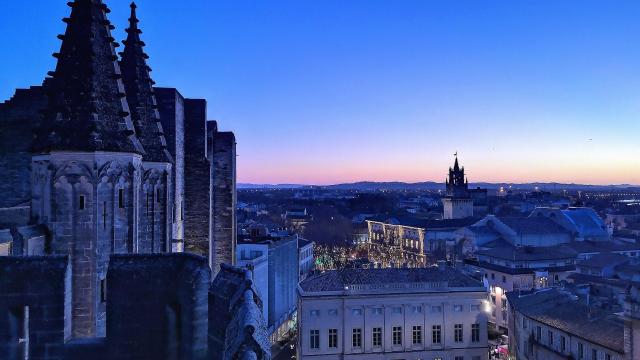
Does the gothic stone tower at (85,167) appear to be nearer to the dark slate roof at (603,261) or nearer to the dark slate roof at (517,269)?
the dark slate roof at (517,269)

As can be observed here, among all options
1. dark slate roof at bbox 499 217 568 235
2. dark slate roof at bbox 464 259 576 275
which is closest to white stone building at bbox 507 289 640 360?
dark slate roof at bbox 464 259 576 275

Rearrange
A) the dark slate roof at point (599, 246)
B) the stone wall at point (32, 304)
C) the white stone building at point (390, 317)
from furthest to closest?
the dark slate roof at point (599, 246), the white stone building at point (390, 317), the stone wall at point (32, 304)

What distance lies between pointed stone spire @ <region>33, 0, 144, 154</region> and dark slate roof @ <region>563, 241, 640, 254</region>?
8602cm

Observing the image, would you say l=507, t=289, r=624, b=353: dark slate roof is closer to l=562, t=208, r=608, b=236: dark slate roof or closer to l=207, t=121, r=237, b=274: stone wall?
l=207, t=121, r=237, b=274: stone wall

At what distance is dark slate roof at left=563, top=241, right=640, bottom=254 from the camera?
87812 millimetres

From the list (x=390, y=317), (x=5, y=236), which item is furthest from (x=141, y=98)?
(x=390, y=317)

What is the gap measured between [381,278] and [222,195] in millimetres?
21563

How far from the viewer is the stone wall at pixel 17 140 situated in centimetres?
1692

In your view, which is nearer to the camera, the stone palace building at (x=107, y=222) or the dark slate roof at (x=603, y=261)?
the stone palace building at (x=107, y=222)

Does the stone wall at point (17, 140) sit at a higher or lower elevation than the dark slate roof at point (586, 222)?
higher

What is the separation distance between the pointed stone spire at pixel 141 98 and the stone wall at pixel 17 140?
2.78m

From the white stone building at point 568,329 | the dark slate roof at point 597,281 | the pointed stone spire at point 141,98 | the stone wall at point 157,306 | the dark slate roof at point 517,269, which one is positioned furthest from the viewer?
the dark slate roof at point 517,269

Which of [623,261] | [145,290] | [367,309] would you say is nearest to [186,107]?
[145,290]

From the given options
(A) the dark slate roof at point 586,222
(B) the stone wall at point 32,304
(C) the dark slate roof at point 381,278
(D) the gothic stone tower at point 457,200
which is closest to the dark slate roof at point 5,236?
(B) the stone wall at point 32,304
